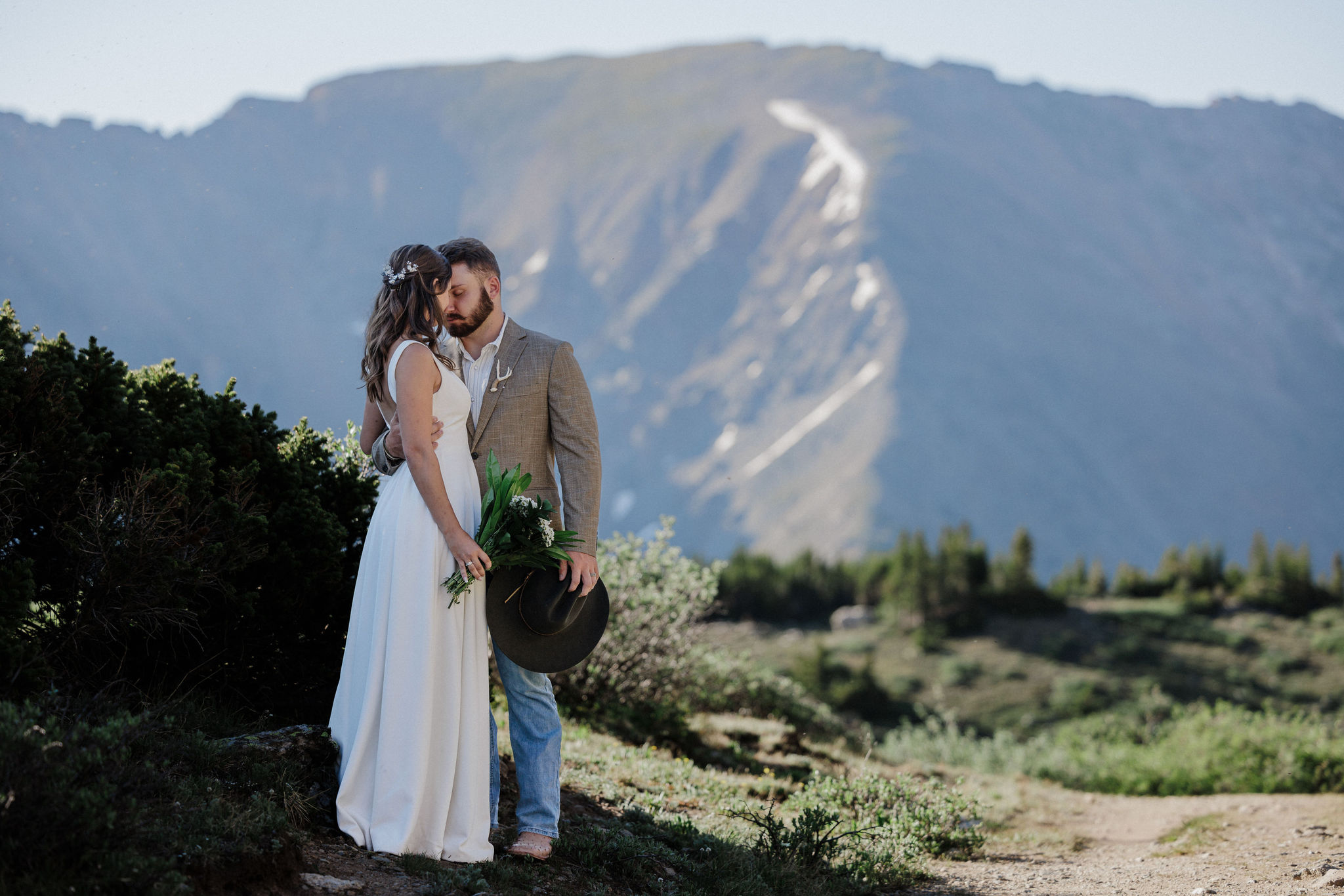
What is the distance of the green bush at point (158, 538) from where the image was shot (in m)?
4.33

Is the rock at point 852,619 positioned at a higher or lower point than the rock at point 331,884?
higher

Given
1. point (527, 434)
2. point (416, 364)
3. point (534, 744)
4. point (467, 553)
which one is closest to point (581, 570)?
point (467, 553)

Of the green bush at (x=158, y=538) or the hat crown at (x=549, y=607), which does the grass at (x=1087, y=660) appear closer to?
the green bush at (x=158, y=538)

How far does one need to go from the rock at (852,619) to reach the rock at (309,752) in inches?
1700

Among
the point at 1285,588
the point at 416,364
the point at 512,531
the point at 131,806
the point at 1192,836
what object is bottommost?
the point at 1192,836

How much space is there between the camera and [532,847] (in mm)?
4066

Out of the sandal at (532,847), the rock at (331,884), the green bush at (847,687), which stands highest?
the sandal at (532,847)

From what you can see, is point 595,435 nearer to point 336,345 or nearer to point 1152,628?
point 1152,628

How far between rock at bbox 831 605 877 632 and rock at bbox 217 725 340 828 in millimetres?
43183

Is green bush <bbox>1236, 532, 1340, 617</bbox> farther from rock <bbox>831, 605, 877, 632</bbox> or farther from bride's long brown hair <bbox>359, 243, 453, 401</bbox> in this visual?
bride's long brown hair <bbox>359, 243, 453, 401</bbox>

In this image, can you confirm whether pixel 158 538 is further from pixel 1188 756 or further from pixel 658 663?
pixel 1188 756

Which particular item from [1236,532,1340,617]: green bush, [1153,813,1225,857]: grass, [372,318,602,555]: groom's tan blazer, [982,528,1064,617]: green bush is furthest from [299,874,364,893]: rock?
[1236,532,1340,617]: green bush

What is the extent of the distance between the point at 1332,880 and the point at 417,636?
475 centimetres

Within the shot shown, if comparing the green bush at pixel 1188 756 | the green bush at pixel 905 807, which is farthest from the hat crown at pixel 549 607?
the green bush at pixel 1188 756
